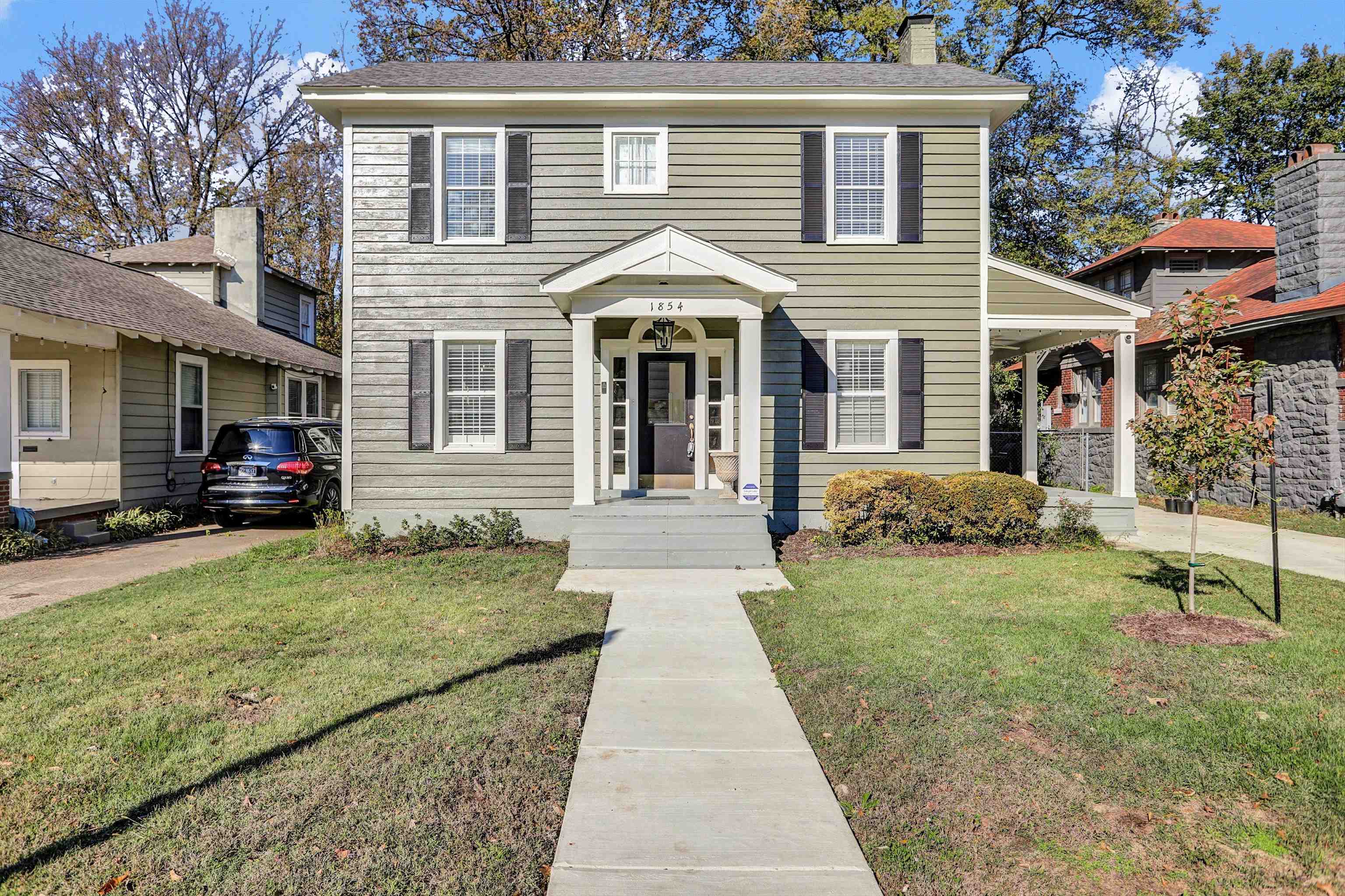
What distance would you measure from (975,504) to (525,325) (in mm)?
6421

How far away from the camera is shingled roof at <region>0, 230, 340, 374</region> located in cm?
998

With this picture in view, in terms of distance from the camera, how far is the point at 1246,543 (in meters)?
9.47

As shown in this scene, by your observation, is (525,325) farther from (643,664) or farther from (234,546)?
(643,664)

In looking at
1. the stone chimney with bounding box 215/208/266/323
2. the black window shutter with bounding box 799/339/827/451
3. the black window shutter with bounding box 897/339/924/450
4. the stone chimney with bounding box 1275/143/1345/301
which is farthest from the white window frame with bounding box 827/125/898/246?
the stone chimney with bounding box 215/208/266/323

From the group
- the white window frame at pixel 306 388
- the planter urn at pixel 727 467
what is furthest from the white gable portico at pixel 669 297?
the white window frame at pixel 306 388

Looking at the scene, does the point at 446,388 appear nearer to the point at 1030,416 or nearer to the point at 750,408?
the point at 750,408

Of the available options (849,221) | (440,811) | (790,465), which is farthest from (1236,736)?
(849,221)

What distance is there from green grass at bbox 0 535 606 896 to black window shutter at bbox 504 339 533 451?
12.2 feet

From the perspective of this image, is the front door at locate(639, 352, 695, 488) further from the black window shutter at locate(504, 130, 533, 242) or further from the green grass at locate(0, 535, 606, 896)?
the green grass at locate(0, 535, 606, 896)

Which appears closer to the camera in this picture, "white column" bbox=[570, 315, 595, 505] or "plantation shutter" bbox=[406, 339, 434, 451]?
"white column" bbox=[570, 315, 595, 505]

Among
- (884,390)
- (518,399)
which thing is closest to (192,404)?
(518,399)

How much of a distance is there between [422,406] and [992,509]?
303 inches

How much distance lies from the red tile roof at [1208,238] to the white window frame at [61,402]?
900 inches

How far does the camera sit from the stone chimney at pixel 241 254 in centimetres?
1708
